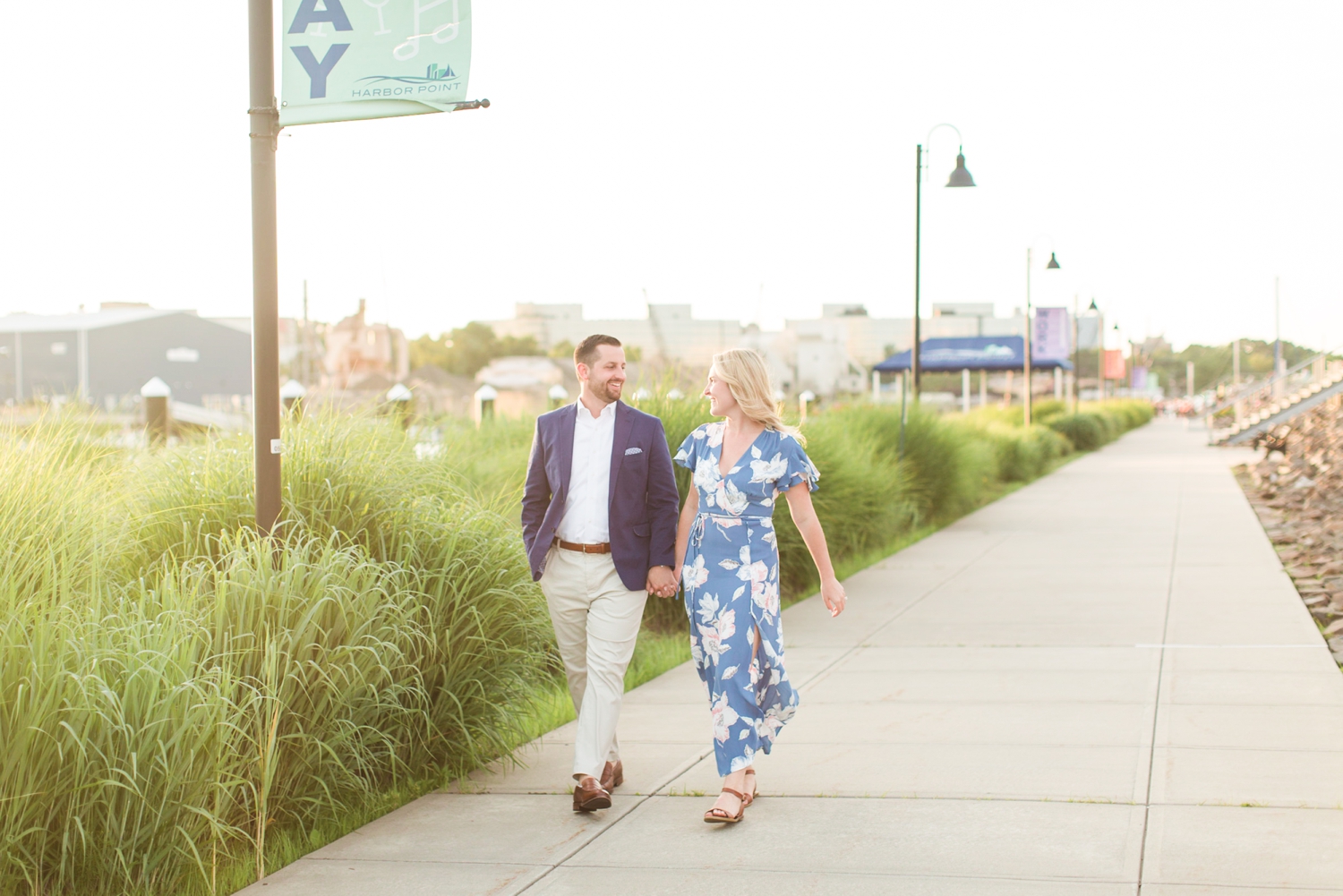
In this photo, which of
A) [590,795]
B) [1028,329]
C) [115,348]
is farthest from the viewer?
[115,348]

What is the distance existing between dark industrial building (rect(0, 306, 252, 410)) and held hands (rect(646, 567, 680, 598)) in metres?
62.6

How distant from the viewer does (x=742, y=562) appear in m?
5.05

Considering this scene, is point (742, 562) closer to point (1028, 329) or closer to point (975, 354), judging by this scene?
point (1028, 329)

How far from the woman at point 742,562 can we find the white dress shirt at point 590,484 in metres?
0.36

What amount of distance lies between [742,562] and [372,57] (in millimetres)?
2594

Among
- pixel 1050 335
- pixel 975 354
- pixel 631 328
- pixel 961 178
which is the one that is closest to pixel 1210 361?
pixel 631 328

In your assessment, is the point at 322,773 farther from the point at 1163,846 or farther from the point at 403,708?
the point at 1163,846

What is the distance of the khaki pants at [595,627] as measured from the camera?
199 inches

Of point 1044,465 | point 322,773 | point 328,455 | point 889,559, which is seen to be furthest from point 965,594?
point 1044,465

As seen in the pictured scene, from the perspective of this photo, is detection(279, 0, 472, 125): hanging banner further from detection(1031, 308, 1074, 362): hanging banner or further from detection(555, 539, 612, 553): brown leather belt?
detection(1031, 308, 1074, 362): hanging banner

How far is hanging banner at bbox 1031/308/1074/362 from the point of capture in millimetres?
41781

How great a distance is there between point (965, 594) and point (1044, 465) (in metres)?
19.6

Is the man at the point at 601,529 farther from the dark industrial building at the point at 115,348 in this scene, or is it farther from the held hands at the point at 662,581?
the dark industrial building at the point at 115,348

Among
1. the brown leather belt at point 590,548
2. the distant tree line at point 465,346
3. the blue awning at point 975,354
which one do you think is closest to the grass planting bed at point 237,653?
the brown leather belt at point 590,548
